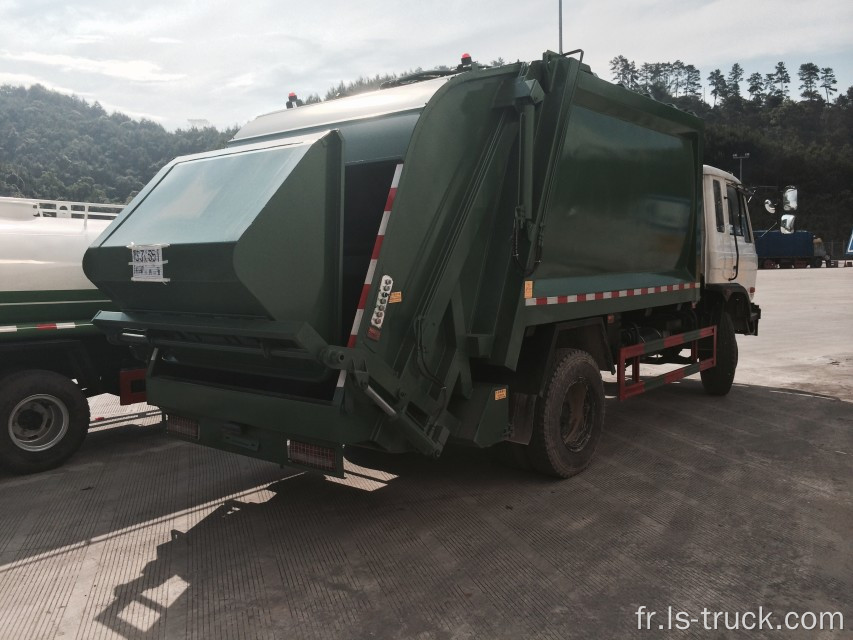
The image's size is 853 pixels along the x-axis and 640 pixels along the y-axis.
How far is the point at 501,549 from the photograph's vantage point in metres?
4.02

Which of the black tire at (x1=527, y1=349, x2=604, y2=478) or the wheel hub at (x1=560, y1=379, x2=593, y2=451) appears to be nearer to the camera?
the black tire at (x1=527, y1=349, x2=604, y2=478)

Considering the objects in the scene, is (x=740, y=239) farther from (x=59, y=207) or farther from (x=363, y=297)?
(x=59, y=207)

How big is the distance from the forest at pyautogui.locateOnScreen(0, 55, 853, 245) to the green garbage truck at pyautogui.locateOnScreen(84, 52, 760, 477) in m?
0.73

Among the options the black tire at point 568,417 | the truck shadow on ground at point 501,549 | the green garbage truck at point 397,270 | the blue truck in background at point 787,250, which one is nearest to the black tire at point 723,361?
the truck shadow on ground at point 501,549

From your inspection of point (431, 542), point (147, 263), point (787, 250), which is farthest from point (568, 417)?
point (787, 250)

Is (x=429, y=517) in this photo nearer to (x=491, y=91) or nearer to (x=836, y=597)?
(x=836, y=597)

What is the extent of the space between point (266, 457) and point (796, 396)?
6.58m

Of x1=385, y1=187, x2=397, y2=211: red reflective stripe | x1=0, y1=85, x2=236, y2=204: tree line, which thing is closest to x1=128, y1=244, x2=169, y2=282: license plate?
x1=385, y1=187, x2=397, y2=211: red reflective stripe

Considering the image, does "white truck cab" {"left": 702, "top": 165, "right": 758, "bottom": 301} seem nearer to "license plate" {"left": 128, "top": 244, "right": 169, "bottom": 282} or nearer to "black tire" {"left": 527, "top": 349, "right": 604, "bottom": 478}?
"black tire" {"left": 527, "top": 349, "right": 604, "bottom": 478}

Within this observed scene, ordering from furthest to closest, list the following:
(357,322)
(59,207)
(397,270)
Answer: (59,207), (397,270), (357,322)

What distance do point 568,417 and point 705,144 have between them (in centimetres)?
367

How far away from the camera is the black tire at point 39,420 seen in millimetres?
5566

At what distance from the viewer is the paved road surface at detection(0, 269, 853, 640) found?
130 inches

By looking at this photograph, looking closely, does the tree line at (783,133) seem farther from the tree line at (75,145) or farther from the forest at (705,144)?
the tree line at (75,145)
